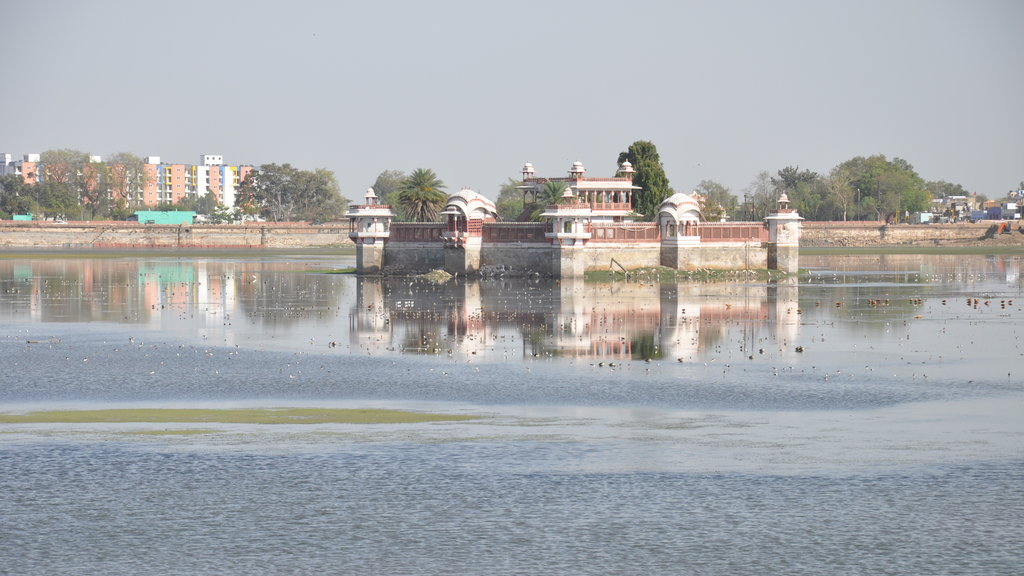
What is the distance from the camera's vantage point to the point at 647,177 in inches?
4203

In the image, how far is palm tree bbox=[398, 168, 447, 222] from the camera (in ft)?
330

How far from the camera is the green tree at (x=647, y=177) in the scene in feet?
347

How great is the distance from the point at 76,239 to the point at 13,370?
12799 centimetres

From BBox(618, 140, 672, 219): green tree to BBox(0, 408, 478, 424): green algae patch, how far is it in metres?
78.7

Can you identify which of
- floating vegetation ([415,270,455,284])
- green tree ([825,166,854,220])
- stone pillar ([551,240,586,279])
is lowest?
floating vegetation ([415,270,455,284])

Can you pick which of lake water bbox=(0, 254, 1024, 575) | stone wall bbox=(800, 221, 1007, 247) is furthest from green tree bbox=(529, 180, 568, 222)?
stone wall bbox=(800, 221, 1007, 247)

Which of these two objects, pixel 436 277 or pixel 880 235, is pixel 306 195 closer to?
pixel 880 235

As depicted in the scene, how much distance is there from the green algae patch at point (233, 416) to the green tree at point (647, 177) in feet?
258

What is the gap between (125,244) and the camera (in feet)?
508

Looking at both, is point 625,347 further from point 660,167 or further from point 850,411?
point 660,167

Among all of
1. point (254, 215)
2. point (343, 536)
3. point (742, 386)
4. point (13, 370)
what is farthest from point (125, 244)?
point (343, 536)

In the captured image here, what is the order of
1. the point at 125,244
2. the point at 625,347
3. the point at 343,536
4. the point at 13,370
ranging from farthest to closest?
the point at 125,244 < the point at 625,347 < the point at 13,370 < the point at 343,536

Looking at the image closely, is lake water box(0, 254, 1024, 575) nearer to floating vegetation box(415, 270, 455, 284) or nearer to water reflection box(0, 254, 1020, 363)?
water reflection box(0, 254, 1020, 363)

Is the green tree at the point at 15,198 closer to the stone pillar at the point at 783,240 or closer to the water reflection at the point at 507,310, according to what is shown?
the water reflection at the point at 507,310
